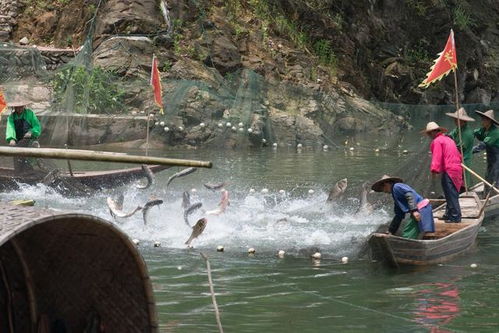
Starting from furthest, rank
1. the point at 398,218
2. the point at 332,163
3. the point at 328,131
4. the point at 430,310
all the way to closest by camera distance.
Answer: the point at 328,131
the point at 332,163
the point at 398,218
the point at 430,310

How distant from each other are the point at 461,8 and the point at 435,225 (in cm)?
2540

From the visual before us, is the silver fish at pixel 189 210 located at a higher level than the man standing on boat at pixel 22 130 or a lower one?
lower

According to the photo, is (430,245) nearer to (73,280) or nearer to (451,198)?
(451,198)

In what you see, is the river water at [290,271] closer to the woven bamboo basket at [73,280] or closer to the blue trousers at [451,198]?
the blue trousers at [451,198]

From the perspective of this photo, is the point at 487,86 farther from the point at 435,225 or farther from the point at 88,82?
the point at 435,225

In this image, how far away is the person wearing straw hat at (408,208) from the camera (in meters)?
10.9

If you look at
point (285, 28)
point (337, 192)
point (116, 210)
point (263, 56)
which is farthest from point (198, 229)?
point (285, 28)

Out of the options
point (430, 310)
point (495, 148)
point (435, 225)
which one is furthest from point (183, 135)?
point (430, 310)

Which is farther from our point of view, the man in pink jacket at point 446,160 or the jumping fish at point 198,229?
the man in pink jacket at point 446,160

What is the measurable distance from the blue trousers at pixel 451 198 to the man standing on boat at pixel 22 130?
22.2 feet

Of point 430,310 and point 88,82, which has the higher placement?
point 88,82

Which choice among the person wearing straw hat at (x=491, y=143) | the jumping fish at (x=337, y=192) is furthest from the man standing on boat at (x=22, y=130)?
the person wearing straw hat at (x=491, y=143)

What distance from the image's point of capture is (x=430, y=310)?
929cm

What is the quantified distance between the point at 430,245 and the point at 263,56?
17795 millimetres
